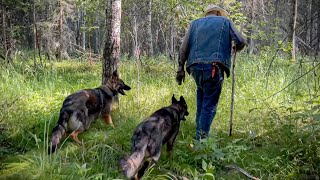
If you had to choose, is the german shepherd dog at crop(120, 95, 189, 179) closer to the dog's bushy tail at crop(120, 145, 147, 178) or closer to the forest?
the dog's bushy tail at crop(120, 145, 147, 178)

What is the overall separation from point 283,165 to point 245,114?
5.60 ft

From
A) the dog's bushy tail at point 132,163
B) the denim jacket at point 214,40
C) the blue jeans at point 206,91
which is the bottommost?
the dog's bushy tail at point 132,163

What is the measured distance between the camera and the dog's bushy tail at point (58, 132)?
12.6 ft

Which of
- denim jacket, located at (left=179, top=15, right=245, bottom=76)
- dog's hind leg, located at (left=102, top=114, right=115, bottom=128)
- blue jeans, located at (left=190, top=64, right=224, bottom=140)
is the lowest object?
dog's hind leg, located at (left=102, top=114, right=115, bottom=128)

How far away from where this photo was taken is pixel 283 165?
13.6 feet

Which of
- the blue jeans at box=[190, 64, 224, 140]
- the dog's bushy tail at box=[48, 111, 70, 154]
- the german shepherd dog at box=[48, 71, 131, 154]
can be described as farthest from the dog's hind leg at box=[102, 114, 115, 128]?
the blue jeans at box=[190, 64, 224, 140]

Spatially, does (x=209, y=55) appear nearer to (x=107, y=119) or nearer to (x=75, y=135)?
(x=107, y=119)

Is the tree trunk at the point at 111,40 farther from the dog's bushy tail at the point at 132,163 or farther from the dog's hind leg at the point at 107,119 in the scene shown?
the dog's bushy tail at the point at 132,163

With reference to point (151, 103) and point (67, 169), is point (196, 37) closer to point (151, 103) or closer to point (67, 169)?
point (151, 103)

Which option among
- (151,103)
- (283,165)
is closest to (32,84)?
(151,103)

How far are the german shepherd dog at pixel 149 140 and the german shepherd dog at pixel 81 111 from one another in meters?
1.09

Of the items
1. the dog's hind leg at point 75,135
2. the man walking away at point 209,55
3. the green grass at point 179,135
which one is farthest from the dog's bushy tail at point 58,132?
the man walking away at point 209,55

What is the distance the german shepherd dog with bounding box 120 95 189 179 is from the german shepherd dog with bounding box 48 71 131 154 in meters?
1.09

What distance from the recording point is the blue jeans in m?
4.52
